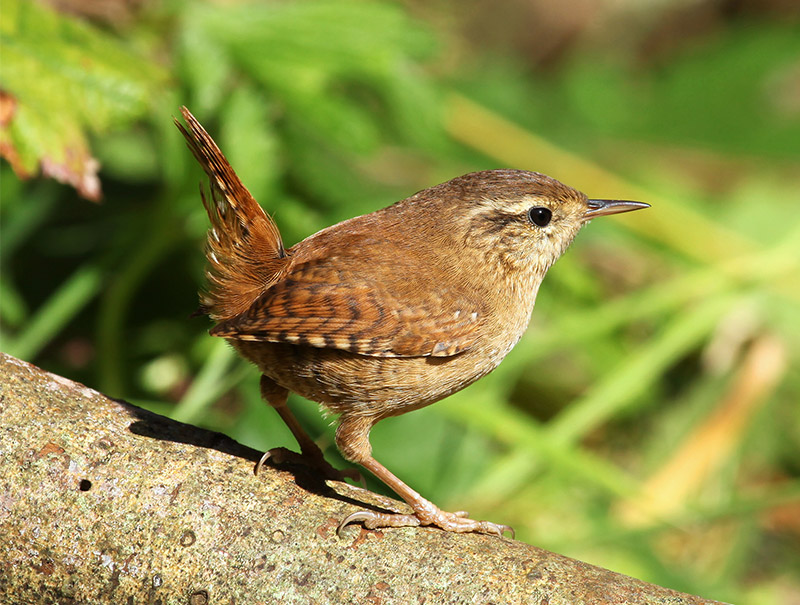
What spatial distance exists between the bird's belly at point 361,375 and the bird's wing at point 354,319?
4 centimetres

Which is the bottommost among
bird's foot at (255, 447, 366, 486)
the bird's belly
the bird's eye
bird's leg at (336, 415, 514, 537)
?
bird's foot at (255, 447, 366, 486)

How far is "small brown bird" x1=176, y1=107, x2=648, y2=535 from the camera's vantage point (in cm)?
241

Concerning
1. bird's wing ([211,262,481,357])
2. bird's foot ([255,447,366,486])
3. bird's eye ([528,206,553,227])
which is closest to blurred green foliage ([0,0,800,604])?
bird's foot ([255,447,366,486])

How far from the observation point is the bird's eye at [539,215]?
272 centimetres

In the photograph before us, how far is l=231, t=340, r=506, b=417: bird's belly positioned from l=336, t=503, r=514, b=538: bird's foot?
29 centimetres

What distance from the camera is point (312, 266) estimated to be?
8.24 ft

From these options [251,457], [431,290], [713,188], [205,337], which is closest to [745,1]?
[713,188]

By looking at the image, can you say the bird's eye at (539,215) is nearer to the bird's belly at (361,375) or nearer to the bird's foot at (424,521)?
the bird's belly at (361,375)

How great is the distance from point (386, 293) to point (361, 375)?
227mm

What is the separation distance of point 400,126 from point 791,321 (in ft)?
7.94

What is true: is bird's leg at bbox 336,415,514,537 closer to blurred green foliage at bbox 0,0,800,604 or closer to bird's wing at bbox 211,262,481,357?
bird's wing at bbox 211,262,481,357

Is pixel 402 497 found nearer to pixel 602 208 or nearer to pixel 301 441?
pixel 301 441

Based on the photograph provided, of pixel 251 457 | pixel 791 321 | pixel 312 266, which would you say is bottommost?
pixel 251 457

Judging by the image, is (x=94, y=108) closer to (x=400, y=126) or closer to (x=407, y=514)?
(x=400, y=126)
